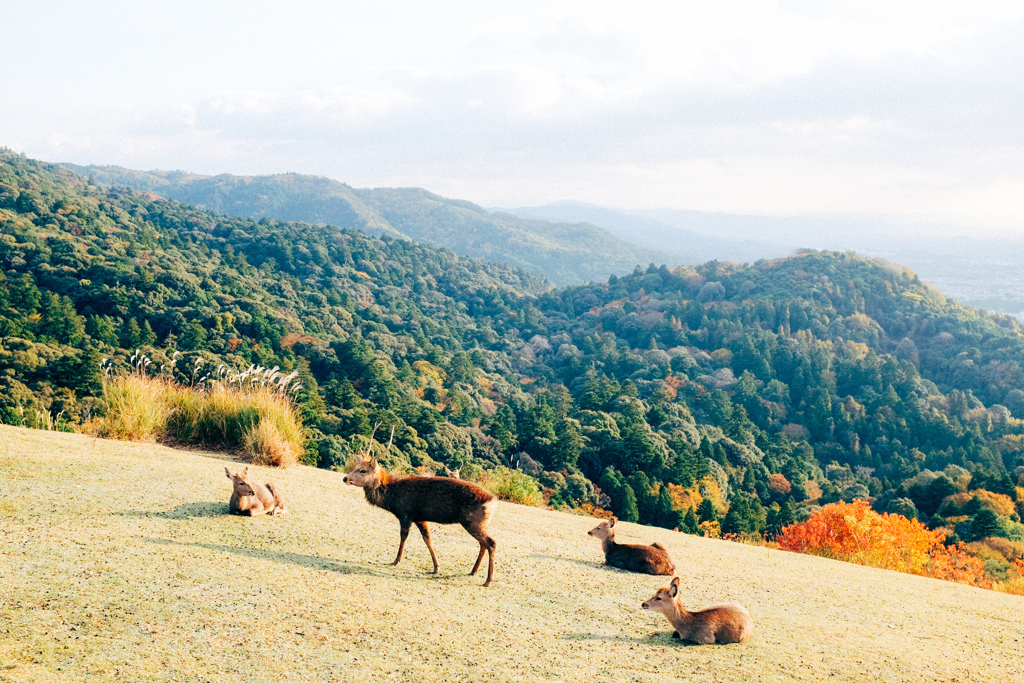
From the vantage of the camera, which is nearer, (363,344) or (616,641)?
(616,641)

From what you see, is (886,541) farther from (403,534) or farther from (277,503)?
(277,503)

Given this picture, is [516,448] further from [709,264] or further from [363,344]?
[709,264]

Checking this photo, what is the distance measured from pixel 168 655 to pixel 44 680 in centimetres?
59

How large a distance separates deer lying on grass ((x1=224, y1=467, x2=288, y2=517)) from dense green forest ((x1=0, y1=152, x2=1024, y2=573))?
3.97m

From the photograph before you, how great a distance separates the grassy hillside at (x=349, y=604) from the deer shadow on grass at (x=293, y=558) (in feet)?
0.10

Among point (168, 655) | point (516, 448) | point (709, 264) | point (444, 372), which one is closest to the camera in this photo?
point (168, 655)

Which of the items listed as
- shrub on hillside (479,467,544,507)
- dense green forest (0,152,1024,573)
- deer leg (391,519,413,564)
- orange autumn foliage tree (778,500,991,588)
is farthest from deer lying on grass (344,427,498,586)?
orange autumn foliage tree (778,500,991,588)

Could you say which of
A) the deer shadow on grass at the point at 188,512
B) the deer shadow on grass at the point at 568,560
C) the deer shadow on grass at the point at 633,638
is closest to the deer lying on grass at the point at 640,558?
the deer shadow on grass at the point at 568,560

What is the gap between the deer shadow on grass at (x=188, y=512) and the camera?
19.7 feet

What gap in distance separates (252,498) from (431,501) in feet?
6.69

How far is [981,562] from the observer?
94.0ft

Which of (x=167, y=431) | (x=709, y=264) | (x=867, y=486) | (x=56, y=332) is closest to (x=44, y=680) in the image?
(x=167, y=431)

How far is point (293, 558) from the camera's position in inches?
218

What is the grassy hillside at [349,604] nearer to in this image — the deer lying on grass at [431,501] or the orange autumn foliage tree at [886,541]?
the deer lying on grass at [431,501]
